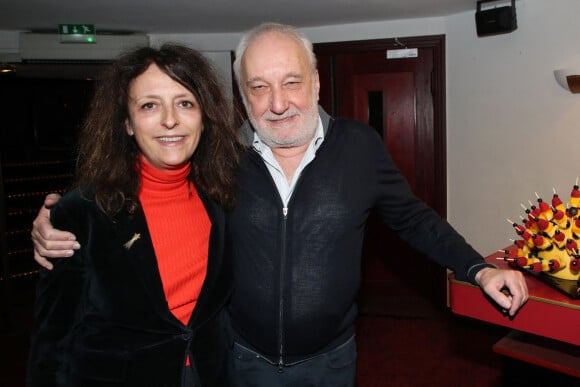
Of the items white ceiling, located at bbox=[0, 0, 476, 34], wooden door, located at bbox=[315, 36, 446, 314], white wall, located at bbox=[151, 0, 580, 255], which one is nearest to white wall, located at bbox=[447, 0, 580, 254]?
white wall, located at bbox=[151, 0, 580, 255]

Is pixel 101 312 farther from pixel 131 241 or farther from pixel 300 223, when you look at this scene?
pixel 300 223

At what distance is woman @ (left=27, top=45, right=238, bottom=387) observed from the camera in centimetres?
134

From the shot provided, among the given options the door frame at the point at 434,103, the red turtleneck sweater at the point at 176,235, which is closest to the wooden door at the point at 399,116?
the door frame at the point at 434,103

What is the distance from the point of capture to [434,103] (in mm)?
4254

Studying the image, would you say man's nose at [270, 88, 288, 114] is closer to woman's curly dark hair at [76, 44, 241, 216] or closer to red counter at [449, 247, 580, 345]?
woman's curly dark hair at [76, 44, 241, 216]

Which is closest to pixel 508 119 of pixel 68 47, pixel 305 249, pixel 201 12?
pixel 201 12

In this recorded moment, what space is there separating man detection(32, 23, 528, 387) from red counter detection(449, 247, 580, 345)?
0.07m

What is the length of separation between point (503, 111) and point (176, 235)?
3.18 metres

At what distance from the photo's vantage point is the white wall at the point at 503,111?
138 inches

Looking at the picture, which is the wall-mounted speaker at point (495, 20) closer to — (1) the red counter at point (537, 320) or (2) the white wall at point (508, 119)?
(2) the white wall at point (508, 119)

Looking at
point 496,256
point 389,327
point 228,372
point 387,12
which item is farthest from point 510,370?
point 387,12

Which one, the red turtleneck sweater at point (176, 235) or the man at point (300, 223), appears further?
the man at point (300, 223)

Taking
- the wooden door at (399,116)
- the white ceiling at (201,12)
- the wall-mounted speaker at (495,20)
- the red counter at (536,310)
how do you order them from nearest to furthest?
the red counter at (536,310), the white ceiling at (201,12), the wall-mounted speaker at (495,20), the wooden door at (399,116)

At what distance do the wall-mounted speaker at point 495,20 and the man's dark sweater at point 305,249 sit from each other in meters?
2.49
